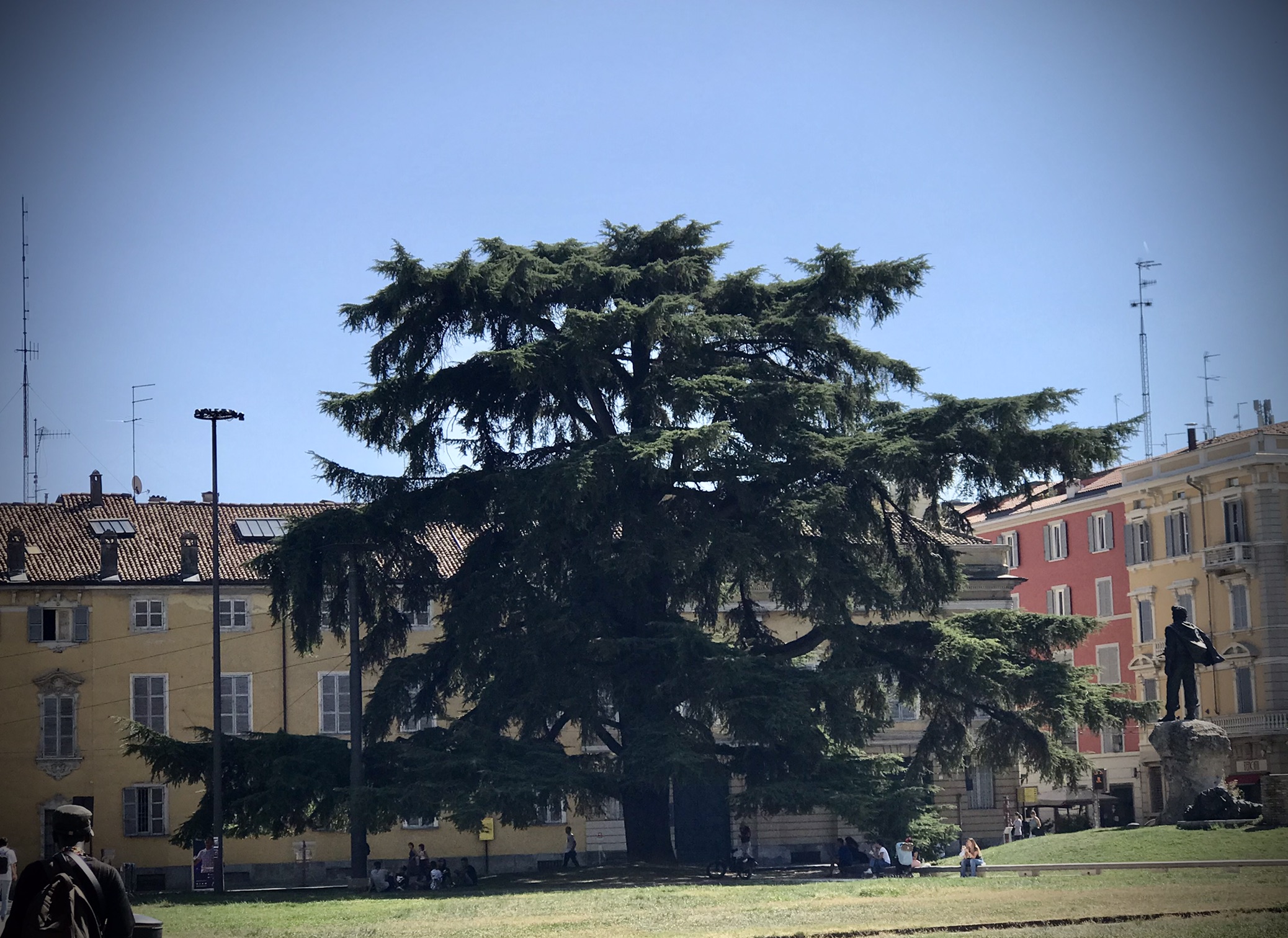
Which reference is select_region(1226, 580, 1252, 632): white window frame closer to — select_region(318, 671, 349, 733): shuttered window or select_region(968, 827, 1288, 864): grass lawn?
select_region(968, 827, 1288, 864): grass lawn

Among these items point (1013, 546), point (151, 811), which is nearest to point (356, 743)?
point (151, 811)

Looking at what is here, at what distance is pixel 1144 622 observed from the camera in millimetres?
64562

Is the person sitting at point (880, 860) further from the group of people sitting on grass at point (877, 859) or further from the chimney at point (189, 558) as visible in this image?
the chimney at point (189, 558)

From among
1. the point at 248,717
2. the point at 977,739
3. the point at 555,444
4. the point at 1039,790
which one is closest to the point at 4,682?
the point at 248,717

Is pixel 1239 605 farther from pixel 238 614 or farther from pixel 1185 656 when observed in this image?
pixel 238 614

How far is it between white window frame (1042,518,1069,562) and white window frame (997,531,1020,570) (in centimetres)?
171

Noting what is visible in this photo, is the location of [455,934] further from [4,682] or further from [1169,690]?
[4,682]

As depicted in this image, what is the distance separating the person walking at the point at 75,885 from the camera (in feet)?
29.7

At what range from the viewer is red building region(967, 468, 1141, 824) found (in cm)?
6469

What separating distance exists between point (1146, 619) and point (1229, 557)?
619 cm

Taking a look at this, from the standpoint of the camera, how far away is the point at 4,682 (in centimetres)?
4950

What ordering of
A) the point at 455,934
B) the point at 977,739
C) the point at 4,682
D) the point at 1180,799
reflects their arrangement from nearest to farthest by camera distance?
the point at 455,934 < the point at 1180,799 < the point at 977,739 < the point at 4,682

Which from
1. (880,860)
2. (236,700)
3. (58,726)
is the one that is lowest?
(880,860)

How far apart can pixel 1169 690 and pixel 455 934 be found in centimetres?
1970
